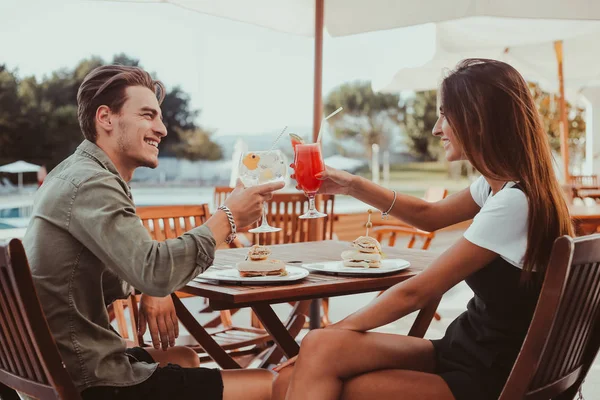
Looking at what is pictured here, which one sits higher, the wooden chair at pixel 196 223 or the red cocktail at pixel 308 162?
the red cocktail at pixel 308 162

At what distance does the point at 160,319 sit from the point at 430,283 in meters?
0.72

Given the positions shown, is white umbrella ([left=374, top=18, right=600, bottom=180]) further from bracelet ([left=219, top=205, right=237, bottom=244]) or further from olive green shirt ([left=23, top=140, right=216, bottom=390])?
olive green shirt ([left=23, top=140, right=216, bottom=390])

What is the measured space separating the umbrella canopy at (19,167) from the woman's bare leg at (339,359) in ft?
18.5

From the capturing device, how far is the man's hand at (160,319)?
75.7 inches

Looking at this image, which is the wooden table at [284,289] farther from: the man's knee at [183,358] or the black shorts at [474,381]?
the black shorts at [474,381]

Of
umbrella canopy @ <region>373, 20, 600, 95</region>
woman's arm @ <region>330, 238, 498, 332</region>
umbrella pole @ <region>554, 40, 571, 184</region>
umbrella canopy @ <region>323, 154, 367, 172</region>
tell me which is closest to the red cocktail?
woman's arm @ <region>330, 238, 498, 332</region>

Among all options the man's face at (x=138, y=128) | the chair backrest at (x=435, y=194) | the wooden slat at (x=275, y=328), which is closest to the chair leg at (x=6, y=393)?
the man's face at (x=138, y=128)

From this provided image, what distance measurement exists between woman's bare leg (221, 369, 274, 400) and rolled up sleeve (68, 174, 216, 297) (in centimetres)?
30

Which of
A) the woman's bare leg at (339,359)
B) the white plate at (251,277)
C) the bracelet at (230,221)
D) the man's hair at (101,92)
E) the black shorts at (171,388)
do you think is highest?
the man's hair at (101,92)

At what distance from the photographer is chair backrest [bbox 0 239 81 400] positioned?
1.35 m

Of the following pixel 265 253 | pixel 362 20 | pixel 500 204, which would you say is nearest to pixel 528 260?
pixel 500 204

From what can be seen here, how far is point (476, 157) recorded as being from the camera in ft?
5.93

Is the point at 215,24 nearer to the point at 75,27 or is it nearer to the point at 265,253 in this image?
the point at 75,27

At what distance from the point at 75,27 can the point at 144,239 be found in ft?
20.5
